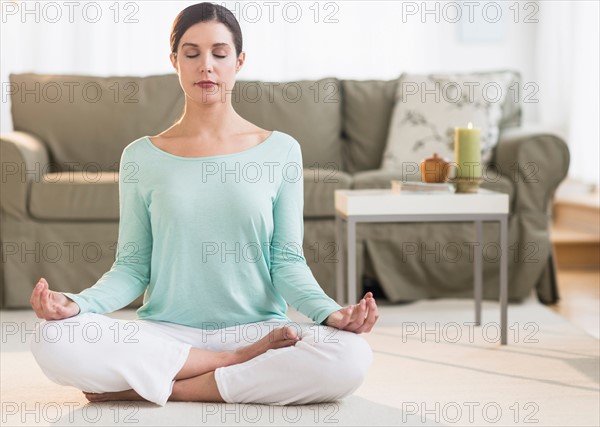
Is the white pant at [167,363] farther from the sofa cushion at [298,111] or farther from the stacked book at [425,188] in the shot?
the sofa cushion at [298,111]

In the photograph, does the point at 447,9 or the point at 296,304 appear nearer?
the point at 296,304

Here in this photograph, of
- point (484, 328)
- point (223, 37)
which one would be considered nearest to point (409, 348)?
point (484, 328)

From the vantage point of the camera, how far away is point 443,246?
3469 mm

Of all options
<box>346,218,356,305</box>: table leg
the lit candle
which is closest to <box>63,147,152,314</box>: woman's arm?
<box>346,218,356,305</box>: table leg

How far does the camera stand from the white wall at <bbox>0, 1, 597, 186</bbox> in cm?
463

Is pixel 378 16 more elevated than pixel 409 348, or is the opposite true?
pixel 378 16

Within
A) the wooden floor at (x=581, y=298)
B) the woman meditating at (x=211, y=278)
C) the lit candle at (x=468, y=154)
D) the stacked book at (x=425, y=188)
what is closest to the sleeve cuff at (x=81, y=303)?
the woman meditating at (x=211, y=278)

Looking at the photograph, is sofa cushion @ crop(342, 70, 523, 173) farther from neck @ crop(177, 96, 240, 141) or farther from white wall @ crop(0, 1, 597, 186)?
neck @ crop(177, 96, 240, 141)

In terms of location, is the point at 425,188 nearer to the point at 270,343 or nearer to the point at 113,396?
the point at 270,343

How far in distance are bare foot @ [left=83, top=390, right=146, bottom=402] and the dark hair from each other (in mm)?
726

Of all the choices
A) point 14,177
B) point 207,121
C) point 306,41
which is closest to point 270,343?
point 207,121

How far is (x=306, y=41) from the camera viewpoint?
4723mm

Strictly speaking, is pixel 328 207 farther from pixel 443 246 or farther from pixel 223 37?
pixel 223 37

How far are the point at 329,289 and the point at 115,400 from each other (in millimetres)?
1549
